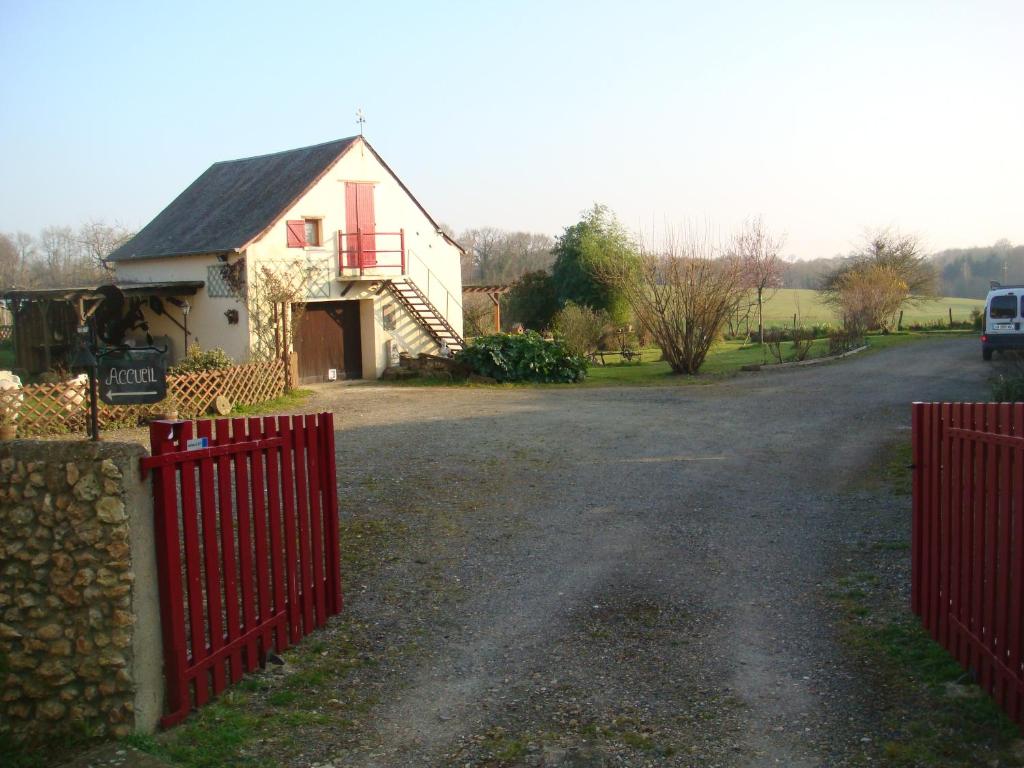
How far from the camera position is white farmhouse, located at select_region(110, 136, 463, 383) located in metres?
25.5

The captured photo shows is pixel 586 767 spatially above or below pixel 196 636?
below

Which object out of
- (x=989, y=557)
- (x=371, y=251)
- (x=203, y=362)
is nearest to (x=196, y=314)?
(x=371, y=251)

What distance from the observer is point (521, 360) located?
87.9 feet

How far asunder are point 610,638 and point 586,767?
1866mm

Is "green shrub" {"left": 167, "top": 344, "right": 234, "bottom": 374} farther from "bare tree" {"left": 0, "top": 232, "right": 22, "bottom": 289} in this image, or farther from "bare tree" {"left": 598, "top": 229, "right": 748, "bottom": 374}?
"bare tree" {"left": 0, "top": 232, "right": 22, "bottom": 289}

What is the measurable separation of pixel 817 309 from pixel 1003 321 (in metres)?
42.0

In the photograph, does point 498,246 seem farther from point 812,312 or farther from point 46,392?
point 46,392

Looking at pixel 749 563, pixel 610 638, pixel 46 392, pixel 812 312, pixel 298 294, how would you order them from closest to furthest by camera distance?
pixel 610 638, pixel 749 563, pixel 46 392, pixel 298 294, pixel 812 312

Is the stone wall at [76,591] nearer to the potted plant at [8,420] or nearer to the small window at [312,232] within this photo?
the potted plant at [8,420]

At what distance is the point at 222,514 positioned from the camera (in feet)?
19.6

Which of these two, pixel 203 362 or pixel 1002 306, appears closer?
pixel 203 362

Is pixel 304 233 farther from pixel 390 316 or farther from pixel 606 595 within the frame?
pixel 606 595

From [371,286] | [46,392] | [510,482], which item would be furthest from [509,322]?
[510,482]

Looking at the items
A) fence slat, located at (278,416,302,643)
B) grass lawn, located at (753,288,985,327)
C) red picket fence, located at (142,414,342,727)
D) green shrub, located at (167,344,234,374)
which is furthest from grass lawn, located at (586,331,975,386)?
fence slat, located at (278,416,302,643)
